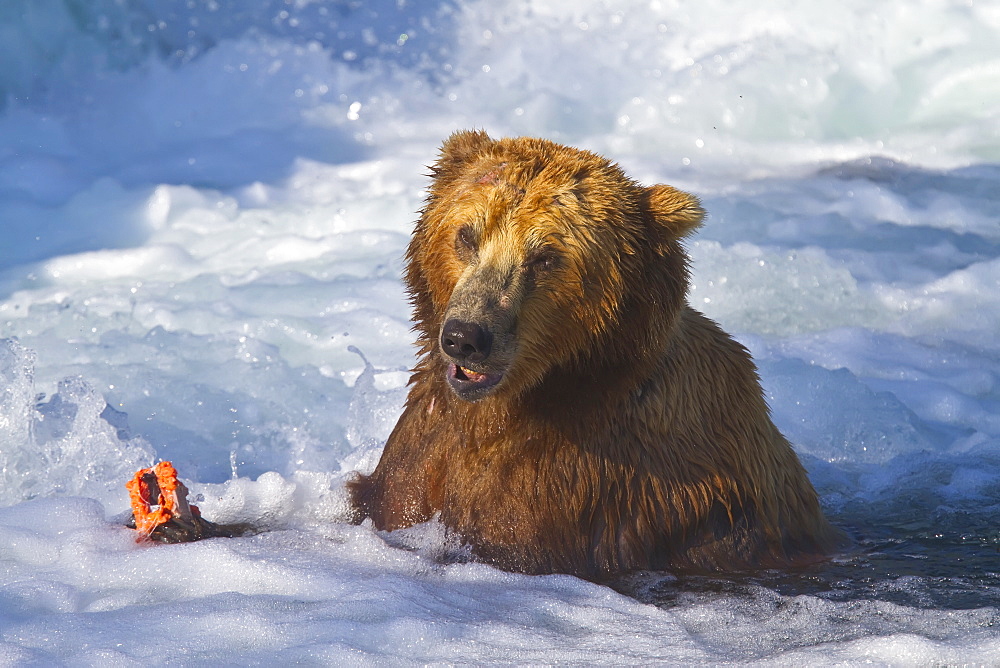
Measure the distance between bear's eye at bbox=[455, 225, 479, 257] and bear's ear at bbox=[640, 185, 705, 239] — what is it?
1.94 feet

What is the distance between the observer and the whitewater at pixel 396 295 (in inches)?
143

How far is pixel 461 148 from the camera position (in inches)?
161

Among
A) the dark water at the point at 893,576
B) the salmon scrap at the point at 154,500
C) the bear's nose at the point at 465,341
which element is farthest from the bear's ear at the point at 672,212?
the salmon scrap at the point at 154,500

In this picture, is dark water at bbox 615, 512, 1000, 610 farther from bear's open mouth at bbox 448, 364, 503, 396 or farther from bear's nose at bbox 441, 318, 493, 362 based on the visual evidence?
bear's nose at bbox 441, 318, 493, 362

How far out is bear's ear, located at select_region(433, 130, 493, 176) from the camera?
4062mm

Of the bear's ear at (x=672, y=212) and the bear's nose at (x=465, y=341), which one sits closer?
the bear's nose at (x=465, y=341)

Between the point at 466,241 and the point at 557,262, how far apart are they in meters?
0.31

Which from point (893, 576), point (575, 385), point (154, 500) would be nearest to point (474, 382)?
point (575, 385)

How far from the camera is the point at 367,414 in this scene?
656 cm

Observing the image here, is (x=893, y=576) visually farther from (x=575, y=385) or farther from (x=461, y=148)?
(x=461, y=148)

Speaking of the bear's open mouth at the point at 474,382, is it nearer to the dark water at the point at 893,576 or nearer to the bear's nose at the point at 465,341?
the bear's nose at the point at 465,341

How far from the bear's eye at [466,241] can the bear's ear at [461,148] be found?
37cm

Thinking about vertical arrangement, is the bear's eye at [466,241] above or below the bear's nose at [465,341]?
above

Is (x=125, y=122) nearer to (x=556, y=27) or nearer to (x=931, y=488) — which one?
(x=556, y=27)
